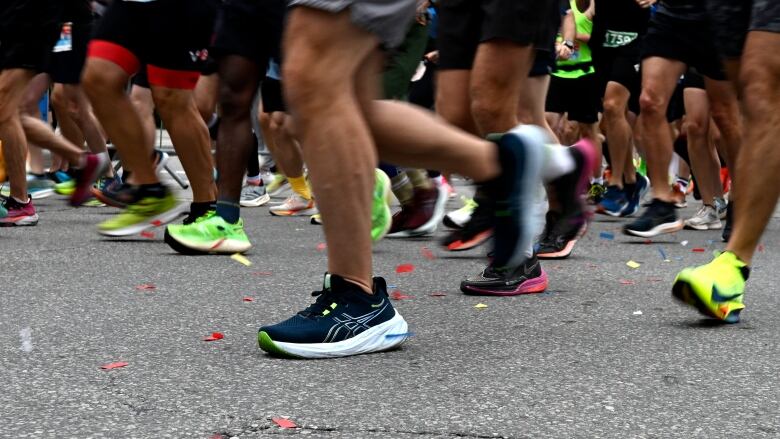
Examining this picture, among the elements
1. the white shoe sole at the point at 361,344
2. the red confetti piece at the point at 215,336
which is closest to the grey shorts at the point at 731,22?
the white shoe sole at the point at 361,344

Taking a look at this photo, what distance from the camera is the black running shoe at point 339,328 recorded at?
302 centimetres

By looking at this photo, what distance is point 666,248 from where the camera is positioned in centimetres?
627

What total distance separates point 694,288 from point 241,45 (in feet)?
7.83

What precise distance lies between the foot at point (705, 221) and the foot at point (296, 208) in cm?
226

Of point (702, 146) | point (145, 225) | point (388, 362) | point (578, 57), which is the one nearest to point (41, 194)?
point (145, 225)

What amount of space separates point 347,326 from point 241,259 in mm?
2177

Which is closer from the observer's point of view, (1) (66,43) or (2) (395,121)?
(2) (395,121)

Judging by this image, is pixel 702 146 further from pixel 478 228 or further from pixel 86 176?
pixel 478 228

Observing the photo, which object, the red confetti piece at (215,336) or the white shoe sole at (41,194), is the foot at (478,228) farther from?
the white shoe sole at (41,194)

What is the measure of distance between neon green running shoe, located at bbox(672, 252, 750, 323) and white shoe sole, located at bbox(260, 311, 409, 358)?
82 cm

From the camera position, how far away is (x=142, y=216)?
5.87 meters

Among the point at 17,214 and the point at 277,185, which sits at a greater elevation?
the point at 17,214

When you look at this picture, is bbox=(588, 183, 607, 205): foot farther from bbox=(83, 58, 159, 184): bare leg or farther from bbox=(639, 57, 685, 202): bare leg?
bbox=(83, 58, 159, 184): bare leg

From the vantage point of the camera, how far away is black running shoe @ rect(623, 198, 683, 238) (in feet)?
22.1
